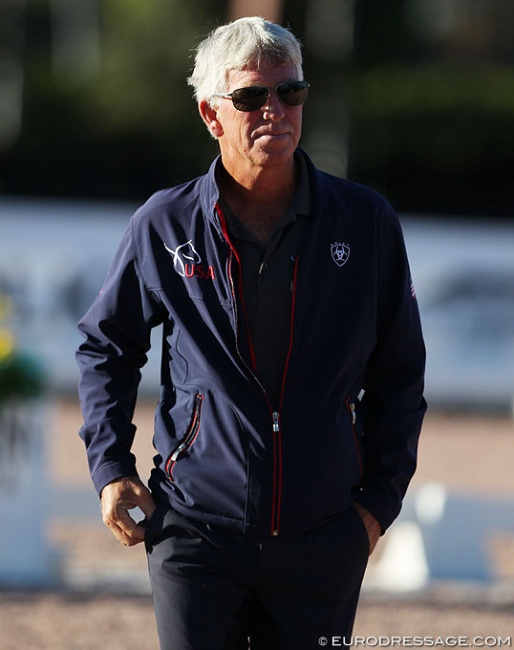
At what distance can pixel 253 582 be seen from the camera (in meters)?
2.62

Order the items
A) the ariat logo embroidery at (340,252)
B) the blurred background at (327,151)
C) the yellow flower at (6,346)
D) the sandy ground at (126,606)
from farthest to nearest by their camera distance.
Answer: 1. the blurred background at (327,151)
2. the yellow flower at (6,346)
3. the sandy ground at (126,606)
4. the ariat logo embroidery at (340,252)

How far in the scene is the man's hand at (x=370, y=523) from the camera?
8.91 feet

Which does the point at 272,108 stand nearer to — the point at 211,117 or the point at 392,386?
the point at 211,117

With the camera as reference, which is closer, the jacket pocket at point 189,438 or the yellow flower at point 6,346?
the jacket pocket at point 189,438

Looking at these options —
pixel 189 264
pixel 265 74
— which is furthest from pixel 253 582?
pixel 265 74

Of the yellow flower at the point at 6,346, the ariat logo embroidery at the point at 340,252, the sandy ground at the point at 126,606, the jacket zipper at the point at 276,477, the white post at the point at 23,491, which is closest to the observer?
the jacket zipper at the point at 276,477

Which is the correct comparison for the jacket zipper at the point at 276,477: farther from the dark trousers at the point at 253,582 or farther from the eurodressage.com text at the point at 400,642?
the eurodressage.com text at the point at 400,642

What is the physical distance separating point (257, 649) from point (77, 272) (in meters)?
7.62

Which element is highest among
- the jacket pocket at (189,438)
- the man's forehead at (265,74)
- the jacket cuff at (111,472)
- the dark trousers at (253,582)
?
the man's forehead at (265,74)

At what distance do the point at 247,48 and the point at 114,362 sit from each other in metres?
0.77

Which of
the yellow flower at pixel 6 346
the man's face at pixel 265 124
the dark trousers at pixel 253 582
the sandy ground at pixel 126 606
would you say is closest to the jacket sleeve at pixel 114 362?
the dark trousers at pixel 253 582

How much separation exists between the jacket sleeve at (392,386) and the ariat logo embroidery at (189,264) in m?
0.39

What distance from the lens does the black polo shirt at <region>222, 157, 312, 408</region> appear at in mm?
2637

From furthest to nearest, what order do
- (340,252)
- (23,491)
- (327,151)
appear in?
(327,151), (23,491), (340,252)
